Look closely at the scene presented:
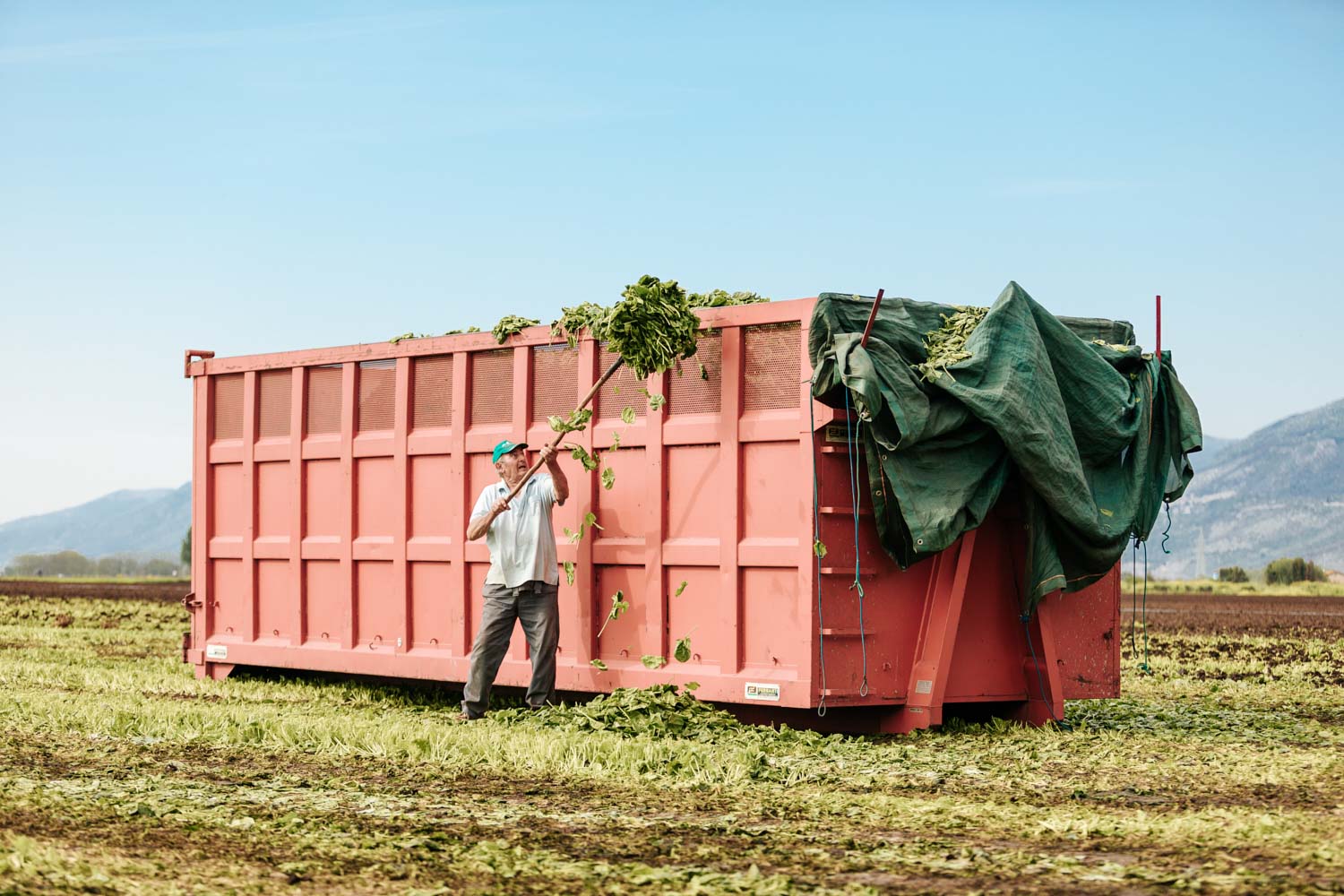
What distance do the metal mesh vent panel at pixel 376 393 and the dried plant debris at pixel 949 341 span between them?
456cm

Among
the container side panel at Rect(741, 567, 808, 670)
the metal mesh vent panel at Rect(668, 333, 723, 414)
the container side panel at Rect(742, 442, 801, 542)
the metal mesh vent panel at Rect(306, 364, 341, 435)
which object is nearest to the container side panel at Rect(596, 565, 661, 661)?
the container side panel at Rect(741, 567, 808, 670)

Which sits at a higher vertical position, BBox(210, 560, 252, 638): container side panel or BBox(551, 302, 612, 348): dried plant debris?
BBox(551, 302, 612, 348): dried plant debris

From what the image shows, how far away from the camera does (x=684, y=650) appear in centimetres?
1018

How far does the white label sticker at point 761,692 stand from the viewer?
9570 millimetres

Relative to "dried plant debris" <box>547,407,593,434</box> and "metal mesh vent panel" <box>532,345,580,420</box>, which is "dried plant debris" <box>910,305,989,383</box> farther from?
"metal mesh vent panel" <box>532,345,580,420</box>

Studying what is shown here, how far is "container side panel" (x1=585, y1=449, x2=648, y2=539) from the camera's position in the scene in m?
10.5

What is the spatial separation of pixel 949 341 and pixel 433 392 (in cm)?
422

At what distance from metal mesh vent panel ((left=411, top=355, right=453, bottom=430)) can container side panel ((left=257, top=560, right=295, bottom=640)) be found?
2.19 meters

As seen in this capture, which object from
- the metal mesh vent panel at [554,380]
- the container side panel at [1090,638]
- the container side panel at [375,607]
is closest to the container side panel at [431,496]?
the container side panel at [375,607]

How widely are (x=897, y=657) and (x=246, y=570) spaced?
6409 millimetres

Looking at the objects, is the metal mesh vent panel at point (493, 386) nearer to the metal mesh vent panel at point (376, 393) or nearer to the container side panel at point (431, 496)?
the container side panel at point (431, 496)

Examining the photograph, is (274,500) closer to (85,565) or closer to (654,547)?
(654,547)

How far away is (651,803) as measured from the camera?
7312 millimetres

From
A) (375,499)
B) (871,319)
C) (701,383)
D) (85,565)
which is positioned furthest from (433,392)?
(85,565)
